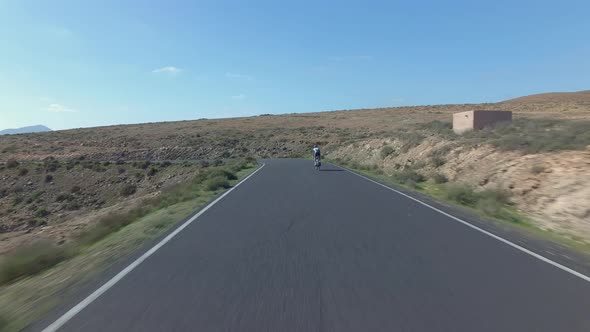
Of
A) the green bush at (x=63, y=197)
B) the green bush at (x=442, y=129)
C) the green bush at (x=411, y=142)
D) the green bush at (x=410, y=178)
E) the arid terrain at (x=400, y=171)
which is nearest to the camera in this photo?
the arid terrain at (x=400, y=171)

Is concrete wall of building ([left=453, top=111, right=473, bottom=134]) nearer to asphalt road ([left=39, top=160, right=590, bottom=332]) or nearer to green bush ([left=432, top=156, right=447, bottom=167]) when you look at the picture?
green bush ([left=432, top=156, right=447, bottom=167])

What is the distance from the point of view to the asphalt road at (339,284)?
5.38m

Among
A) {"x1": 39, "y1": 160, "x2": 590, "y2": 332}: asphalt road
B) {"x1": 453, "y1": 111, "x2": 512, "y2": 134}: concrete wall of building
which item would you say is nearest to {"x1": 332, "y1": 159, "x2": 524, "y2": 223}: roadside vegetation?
{"x1": 39, "y1": 160, "x2": 590, "y2": 332}: asphalt road

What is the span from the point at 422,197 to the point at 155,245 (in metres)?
11.2

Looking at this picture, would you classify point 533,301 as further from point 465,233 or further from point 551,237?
point 551,237

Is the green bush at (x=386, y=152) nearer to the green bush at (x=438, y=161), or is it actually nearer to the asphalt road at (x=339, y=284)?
the green bush at (x=438, y=161)

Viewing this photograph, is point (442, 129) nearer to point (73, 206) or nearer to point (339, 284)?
point (73, 206)

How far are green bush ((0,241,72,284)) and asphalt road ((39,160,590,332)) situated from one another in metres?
2.20

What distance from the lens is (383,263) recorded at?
8.09 metres

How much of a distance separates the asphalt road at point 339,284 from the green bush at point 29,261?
7.22 ft

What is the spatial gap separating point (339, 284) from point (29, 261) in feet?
19.3

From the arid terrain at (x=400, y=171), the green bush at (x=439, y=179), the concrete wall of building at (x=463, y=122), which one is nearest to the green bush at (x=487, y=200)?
the arid terrain at (x=400, y=171)

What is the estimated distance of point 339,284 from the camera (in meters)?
6.81

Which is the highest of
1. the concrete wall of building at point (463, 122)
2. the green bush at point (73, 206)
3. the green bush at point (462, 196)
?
the concrete wall of building at point (463, 122)
